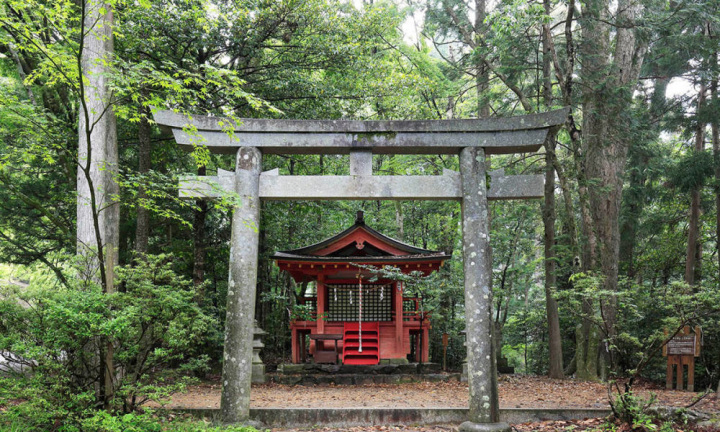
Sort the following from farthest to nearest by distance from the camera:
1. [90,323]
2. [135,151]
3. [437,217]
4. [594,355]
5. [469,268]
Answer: [437,217]
[135,151]
[594,355]
[469,268]
[90,323]

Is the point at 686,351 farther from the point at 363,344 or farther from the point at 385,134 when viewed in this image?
the point at 385,134

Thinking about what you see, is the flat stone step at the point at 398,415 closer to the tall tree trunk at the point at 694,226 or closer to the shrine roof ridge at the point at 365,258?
the shrine roof ridge at the point at 365,258

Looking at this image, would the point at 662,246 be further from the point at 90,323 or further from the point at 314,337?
the point at 90,323

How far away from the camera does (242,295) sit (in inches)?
259

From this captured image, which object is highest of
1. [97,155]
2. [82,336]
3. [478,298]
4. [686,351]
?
[97,155]

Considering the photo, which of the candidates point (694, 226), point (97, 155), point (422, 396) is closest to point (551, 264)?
point (694, 226)

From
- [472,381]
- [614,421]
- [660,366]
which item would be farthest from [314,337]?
[660,366]

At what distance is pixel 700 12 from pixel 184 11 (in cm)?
1091

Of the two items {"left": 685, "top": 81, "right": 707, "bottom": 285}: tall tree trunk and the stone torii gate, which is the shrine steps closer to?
the stone torii gate

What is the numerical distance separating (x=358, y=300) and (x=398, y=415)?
6.48m

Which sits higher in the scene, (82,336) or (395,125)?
(395,125)

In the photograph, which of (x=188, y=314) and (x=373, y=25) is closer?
(x=188, y=314)

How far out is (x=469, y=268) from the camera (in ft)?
22.2

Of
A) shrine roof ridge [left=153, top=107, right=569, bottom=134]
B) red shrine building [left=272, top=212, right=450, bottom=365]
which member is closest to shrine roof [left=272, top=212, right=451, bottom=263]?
red shrine building [left=272, top=212, right=450, bottom=365]
